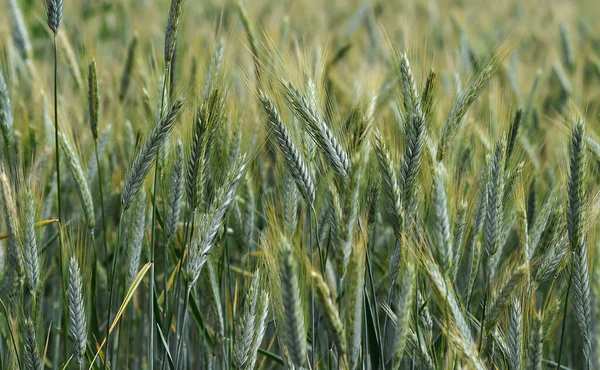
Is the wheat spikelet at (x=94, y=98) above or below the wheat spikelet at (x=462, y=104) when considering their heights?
below

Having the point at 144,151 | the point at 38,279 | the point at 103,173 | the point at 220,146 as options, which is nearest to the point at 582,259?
the point at 220,146

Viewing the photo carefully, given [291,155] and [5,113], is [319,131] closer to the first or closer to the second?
[291,155]

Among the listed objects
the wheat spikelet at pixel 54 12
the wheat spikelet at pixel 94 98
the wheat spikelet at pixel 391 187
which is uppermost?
the wheat spikelet at pixel 54 12

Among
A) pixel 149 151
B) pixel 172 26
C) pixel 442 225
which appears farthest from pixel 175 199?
pixel 442 225

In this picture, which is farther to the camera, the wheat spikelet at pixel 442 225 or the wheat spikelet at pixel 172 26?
the wheat spikelet at pixel 172 26

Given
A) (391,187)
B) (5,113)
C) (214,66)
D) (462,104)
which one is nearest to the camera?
(391,187)

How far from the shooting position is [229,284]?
206cm

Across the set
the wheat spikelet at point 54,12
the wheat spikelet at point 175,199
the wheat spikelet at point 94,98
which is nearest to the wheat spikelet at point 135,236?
the wheat spikelet at point 175,199

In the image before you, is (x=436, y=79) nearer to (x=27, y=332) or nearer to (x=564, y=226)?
(x=564, y=226)

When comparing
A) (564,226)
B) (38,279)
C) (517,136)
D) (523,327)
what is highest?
(517,136)

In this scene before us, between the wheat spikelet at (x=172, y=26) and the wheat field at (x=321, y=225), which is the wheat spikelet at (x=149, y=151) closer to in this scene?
the wheat field at (x=321, y=225)

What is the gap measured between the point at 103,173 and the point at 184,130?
0.92 meters

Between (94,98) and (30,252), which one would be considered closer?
(30,252)

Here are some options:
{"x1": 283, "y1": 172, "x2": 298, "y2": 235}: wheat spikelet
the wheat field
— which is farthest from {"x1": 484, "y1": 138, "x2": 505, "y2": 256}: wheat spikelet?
{"x1": 283, "y1": 172, "x2": 298, "y2": 235}: wheat spikelet
